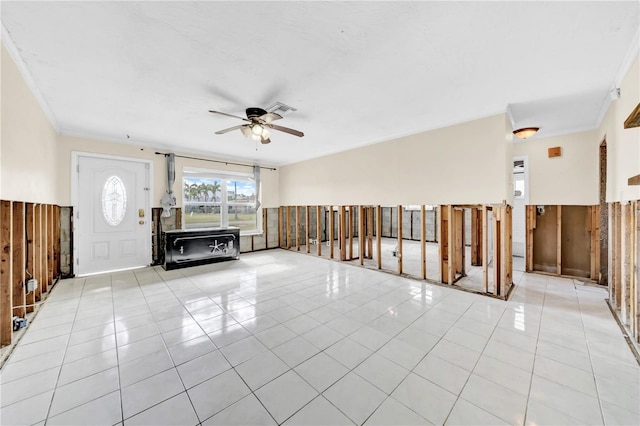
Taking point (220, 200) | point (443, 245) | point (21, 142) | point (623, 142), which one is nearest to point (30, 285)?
point (21, 142)

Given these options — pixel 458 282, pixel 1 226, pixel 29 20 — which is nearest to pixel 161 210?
pixel 1 226

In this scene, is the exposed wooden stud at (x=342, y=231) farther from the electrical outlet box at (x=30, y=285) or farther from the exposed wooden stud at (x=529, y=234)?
the electrical outlet box at (x=30, y=285)

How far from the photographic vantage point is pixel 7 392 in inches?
67.7

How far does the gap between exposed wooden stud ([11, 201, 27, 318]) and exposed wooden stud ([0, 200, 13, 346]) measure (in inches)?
12.3

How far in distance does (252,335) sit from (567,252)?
5826 millimetres

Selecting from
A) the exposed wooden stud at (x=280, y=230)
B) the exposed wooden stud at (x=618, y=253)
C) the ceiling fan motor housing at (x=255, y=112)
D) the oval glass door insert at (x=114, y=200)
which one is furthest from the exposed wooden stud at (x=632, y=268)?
the oval glass door insert at (x=114, y=200)

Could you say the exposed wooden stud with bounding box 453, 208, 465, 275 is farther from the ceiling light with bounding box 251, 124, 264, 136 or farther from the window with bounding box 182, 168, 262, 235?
the window with bounding box 182, 168, 262, 235

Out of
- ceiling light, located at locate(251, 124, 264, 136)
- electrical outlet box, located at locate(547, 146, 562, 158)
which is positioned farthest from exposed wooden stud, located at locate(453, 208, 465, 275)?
ceiling light, located at locate(251, 124, 264, 136)

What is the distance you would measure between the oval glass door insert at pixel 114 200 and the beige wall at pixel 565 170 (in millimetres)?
8219

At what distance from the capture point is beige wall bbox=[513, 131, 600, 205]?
13.7 feet

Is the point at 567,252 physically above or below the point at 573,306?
above

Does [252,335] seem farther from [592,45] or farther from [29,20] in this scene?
[592,45]

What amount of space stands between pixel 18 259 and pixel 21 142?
1.25 m

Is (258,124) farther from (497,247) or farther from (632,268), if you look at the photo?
(632,268)
